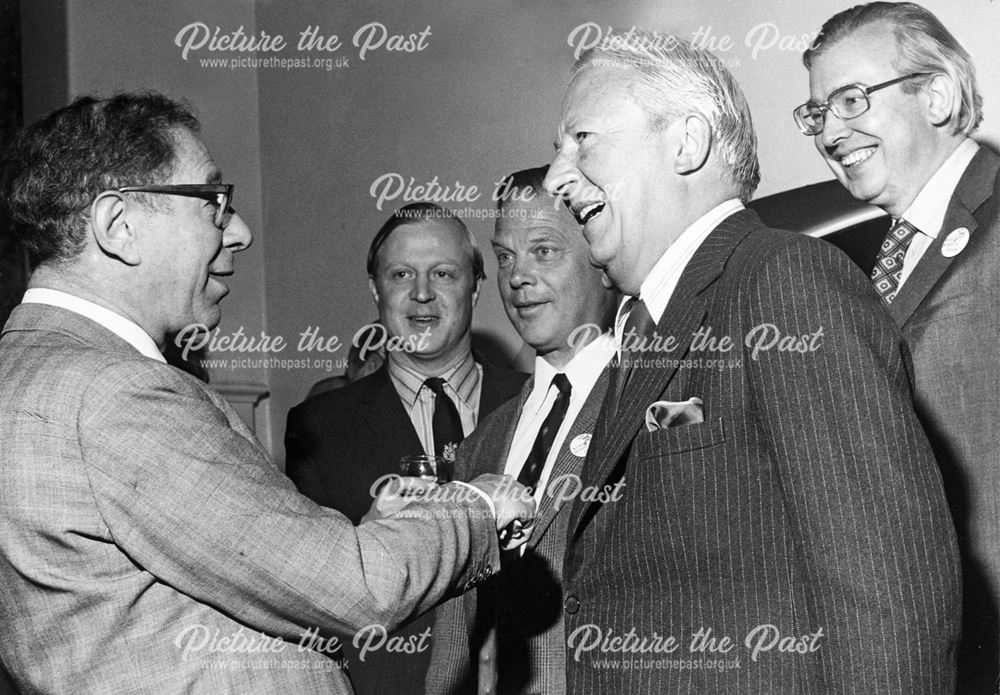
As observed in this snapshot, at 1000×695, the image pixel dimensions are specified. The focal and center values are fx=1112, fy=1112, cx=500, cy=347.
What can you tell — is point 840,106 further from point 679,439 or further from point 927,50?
point 679,439

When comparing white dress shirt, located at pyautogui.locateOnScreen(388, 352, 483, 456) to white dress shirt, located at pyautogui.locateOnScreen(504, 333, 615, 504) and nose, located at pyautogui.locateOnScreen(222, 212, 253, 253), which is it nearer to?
white dress shirt, located at pyautogui.locateOnScreen(504, 333, 615, 504)

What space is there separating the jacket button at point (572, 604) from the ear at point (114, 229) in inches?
33.4

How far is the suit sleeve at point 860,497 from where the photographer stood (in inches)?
53.2

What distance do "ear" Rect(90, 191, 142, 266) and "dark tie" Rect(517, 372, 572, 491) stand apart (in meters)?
1.05

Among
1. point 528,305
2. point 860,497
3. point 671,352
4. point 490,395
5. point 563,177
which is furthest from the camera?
point 490,395

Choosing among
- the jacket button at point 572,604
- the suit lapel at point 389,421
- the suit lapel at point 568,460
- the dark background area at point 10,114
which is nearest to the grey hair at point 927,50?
the suit lapel at point 568,460

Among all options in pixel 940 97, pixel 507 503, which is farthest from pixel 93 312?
pixel 940 97

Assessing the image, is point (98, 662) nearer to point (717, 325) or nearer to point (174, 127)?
point (174, 127)

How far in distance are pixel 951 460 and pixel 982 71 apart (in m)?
0.87

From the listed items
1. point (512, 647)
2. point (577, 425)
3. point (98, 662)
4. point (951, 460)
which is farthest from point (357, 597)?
point (951, 460)

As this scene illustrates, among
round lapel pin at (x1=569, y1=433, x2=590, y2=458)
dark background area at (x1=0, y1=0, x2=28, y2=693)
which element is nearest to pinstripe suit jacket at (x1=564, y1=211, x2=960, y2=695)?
round lapel pin at (x1=569, y1=433, x2=590, y2=458)

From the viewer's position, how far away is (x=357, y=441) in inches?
137

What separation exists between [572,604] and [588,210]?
0.66m

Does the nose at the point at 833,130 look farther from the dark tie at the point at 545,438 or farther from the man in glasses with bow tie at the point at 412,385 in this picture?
the man in glasses with bow tie at the point at 412,385
